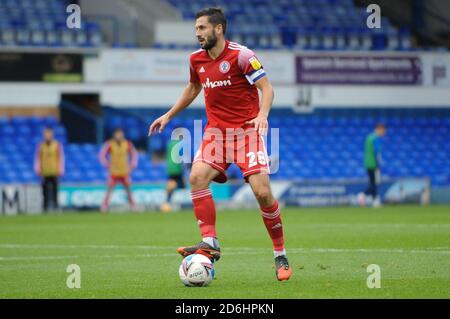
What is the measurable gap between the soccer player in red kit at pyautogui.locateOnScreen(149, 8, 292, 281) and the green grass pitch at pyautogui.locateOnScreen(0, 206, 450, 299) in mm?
552

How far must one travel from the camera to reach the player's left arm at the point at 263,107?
28.2 ft

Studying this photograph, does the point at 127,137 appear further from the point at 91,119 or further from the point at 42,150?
the point at 42,150

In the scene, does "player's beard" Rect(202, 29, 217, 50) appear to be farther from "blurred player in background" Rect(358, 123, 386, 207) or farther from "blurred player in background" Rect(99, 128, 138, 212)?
"blurred player in background" Rect(358, 123, 386, 207)

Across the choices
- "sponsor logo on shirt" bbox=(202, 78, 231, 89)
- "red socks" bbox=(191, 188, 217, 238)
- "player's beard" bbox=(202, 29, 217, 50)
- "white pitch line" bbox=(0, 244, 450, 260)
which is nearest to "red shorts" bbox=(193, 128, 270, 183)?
"red socks" bbox=(191, 188, 217, 238)

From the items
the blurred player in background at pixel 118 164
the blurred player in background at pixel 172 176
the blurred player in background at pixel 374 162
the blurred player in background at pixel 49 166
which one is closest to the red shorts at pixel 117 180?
the blurred player in background at pixel 118 164

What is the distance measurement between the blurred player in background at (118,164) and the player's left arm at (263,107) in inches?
605

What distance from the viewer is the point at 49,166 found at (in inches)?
947

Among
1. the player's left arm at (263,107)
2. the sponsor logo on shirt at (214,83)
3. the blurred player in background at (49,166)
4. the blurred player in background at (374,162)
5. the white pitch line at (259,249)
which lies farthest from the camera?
the blurred player in background at (374,162)

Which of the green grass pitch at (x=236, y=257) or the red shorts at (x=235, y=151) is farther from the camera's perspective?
the red shorts at (x=235, y=151)

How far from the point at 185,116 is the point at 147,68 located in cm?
231

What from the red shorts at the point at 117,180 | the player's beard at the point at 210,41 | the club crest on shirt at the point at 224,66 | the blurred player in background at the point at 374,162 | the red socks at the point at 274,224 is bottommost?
the red socks at the point at 274,224

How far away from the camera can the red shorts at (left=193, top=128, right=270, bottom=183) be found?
29.6 ft

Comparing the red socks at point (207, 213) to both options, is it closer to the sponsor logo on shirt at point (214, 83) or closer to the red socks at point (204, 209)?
the red socks at point (204, 209)
